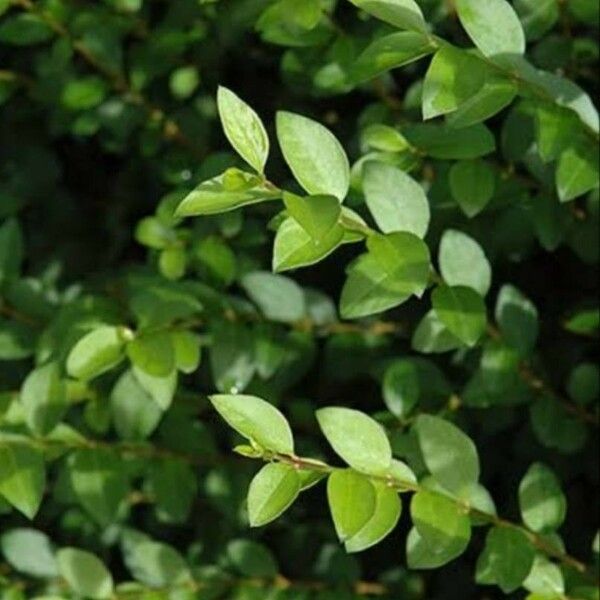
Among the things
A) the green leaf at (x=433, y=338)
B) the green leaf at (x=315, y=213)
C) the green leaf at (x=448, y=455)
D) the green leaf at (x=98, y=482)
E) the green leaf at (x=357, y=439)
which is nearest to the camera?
the green leaf at (x=315, y=213)

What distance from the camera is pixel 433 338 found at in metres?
1.25

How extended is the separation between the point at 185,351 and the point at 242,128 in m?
0.36

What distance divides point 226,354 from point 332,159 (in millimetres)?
391

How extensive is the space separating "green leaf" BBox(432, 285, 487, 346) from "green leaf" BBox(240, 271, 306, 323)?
0.84 ft

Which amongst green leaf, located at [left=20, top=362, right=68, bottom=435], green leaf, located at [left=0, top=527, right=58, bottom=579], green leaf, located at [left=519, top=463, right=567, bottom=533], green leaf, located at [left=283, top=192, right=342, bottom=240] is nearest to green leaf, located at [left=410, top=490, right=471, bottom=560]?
green leaf, located at [left=519, top=463, right=567, bottom=533]

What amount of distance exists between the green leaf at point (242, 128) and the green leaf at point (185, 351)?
35 centimetres

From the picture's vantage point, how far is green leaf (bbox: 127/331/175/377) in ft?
4.16

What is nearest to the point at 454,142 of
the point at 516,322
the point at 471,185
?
the point at 471,185

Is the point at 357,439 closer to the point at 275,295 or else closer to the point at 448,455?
the point at 448,455

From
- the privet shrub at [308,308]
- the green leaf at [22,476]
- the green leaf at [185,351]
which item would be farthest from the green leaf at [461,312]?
the green leaf at [22,476]

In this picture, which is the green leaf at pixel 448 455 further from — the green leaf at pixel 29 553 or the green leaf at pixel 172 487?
the green leaf at pixel 29 553

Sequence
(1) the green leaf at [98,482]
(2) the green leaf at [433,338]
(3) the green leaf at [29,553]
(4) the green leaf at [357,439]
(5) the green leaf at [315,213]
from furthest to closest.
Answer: (3) the green leaf at [29,553] < (1) the green leaf at [98,482] < (2) the green leaf at [433,338] < (4) the green leaf at [357,439] < (5) the green leaf at [315,213]

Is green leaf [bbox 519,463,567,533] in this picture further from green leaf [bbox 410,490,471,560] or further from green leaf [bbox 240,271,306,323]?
green leaf [bbox 240,271,306,323]

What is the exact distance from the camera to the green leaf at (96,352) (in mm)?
1228
